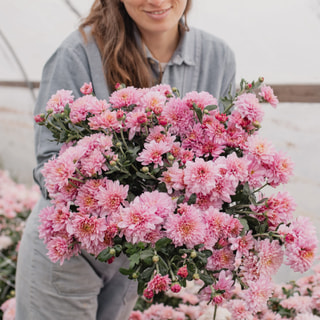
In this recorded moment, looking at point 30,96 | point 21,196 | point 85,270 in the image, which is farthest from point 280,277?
point 30,96

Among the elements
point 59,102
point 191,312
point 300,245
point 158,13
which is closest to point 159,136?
point 59,102

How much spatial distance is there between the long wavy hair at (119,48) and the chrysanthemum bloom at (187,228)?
2.11ft

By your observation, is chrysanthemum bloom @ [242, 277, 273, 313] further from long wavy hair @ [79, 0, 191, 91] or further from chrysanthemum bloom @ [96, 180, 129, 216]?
long wavy hair @ [79, 0, 191, 91]

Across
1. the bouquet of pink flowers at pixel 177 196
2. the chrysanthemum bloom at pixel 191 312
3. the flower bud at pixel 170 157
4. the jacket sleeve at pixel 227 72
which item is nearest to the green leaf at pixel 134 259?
the bouquet of pink flowers at pixel 177 196

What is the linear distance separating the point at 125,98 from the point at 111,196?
25 centimetres

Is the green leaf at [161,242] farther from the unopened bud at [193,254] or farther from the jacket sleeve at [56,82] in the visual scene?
the jacket sleeve at [56,82]

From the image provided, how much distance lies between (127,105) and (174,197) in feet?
0.84

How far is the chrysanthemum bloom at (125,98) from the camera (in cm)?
101

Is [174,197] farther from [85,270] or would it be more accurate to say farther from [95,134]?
[85,270]

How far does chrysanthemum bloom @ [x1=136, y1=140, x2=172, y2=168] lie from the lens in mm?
925

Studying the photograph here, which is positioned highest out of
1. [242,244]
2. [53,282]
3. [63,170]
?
[63,170]

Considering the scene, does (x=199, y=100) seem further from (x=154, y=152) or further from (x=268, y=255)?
(x=268, y=255)

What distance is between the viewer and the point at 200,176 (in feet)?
2.81

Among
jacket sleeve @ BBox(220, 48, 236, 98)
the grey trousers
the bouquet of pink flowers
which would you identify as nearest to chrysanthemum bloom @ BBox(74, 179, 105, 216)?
the bouquet of pink flowers
